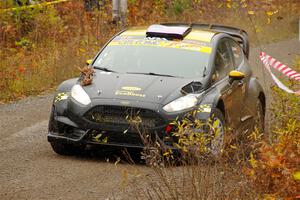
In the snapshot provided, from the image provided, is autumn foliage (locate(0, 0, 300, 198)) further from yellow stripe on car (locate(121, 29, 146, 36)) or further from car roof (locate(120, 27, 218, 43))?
yellow stripe on car (locate(121, 29, 146, 36))

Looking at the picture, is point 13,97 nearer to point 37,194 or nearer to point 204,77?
point 204,77

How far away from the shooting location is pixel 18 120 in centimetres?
1320

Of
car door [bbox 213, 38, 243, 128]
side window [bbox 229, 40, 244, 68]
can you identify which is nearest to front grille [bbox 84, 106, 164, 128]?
car door [bbox 213, 38, 243, 128]

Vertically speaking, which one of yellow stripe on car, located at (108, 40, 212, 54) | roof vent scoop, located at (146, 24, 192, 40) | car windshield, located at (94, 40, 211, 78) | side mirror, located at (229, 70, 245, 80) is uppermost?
roof vent scoop, located at (146, 24, 192, 40)

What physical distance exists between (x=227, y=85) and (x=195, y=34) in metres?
1.09

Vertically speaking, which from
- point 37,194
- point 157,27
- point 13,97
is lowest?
point 13,97

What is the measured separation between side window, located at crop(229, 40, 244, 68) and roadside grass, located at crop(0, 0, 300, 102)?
0.73 m

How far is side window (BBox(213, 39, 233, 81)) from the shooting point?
11219 millimetres

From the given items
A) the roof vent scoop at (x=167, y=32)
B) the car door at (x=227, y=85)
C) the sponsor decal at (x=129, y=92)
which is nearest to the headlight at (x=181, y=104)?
the sponsor decal at (x=129, y=92)

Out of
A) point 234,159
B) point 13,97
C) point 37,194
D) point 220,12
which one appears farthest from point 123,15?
point 234,159

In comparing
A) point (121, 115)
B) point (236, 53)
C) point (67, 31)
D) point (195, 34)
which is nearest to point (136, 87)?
point (121, 115)

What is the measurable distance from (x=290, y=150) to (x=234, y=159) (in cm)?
50

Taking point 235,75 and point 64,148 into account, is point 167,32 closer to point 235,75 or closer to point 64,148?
point 235,75

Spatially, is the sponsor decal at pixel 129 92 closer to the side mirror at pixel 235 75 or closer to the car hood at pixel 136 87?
the car hood at pixel 136 87
